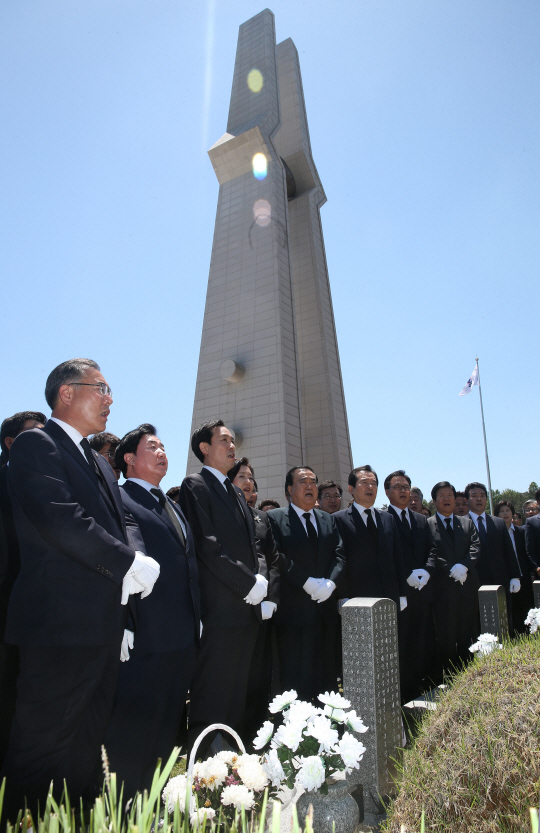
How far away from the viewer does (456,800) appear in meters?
2.46

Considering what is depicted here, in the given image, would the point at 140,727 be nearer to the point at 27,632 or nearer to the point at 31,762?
the point at 31,762

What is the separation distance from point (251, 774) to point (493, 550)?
5990mm

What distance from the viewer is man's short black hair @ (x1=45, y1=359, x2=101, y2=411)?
9.57 ft

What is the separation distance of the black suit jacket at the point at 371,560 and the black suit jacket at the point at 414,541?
1.24ft

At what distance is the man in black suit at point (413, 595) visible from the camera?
5273mm

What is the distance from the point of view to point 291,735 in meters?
2.36

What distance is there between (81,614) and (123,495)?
3.49 feet

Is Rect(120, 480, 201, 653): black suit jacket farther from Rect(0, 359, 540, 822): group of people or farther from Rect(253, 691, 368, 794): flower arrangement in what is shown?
Rect(253, 691, 368, 794): flower arrangement

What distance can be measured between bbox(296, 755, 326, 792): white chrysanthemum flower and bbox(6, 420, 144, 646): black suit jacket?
3.34 feet

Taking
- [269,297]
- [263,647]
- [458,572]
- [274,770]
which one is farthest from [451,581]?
[269,297]

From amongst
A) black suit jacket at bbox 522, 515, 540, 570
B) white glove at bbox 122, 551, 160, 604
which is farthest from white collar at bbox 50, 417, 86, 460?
black suit jacket at bbox 522, 515, 540, 570

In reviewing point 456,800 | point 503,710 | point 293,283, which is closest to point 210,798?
point 456,800

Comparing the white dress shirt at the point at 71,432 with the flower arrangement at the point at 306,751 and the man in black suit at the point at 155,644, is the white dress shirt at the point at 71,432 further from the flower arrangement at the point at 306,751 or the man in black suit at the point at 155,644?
the flower arrangement at the point at 306,751

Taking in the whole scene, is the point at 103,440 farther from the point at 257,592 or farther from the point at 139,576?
the point at 139,576
